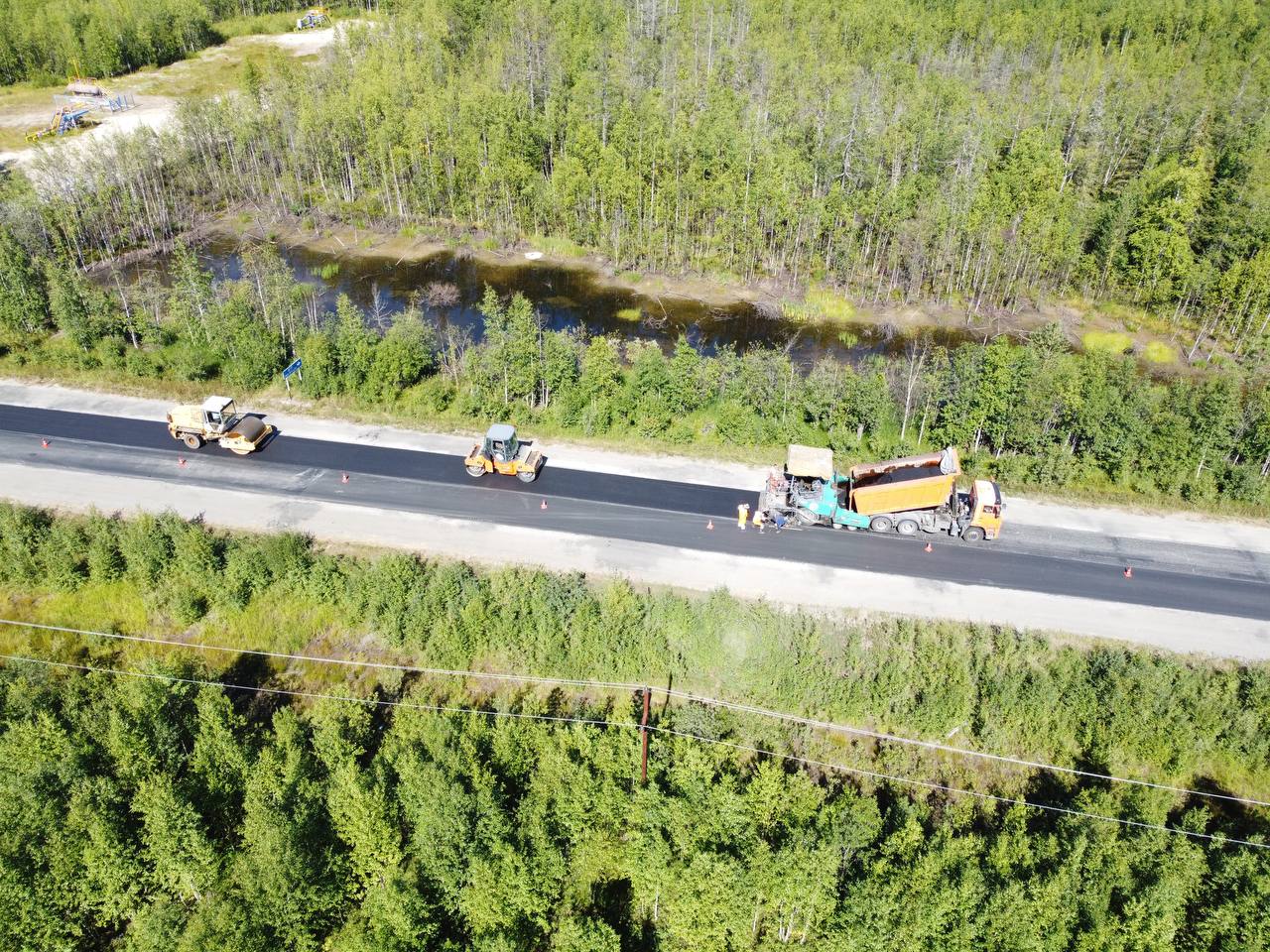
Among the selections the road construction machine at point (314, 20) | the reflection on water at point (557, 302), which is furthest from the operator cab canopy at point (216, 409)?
the road construction machine at point (314, 20)

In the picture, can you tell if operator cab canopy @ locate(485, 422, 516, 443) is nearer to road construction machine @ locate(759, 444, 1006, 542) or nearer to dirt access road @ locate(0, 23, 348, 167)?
road construction machine @ locate(759, 444, 1006, 542)

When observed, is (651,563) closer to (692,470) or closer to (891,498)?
(692,470)

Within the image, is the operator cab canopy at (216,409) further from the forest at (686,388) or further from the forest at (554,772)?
the forest at (554,772)

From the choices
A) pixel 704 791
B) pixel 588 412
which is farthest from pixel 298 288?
pixel 704 791

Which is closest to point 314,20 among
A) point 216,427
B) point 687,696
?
point 216,427

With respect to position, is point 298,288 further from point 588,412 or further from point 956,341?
point 956,341
